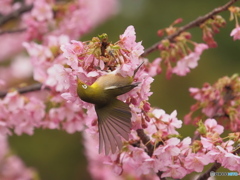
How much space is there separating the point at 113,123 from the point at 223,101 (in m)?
0.52

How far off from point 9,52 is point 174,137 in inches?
153

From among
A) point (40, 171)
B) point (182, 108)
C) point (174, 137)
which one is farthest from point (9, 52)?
point (174, 137)

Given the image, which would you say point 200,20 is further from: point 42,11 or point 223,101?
point 42,11

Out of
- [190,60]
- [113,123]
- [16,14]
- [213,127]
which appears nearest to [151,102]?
[16,14]

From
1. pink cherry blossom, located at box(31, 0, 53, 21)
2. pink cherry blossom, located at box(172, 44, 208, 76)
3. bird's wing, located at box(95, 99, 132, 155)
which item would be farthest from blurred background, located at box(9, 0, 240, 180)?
bird's wing, located at box(95, 99, 132, 155)

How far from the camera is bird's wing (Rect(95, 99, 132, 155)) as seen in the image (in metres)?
1.24

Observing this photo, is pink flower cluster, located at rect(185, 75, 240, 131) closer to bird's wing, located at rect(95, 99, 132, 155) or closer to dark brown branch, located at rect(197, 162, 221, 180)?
dark brown branch, located at rect(197, 162, 221, 180)

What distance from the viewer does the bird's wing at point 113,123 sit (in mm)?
1239

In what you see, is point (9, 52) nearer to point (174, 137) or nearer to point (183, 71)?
point (183, 71)

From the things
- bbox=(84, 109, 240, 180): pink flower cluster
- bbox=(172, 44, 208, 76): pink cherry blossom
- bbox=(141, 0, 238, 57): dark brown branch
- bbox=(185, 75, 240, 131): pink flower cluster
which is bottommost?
bbox=(84, 109, 240, 180): pink flower cluster

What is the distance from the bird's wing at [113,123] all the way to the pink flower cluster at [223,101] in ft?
1.52

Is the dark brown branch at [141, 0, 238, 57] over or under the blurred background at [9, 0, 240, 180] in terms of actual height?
under

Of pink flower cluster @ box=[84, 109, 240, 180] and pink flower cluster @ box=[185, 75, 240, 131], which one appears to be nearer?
pink flower cluster @ box=[84, 109, 240, 180]

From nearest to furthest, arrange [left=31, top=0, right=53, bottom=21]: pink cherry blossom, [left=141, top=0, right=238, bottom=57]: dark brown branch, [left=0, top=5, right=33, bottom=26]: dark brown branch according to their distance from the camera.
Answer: [left=141, top=0, right=238, bottom=57]: dark brown branch → [left=31, top=0, right=53, bottom=21]: pink cherry blossom → [left=0, top=5, right=33, bottom=26]: dark brown branch
